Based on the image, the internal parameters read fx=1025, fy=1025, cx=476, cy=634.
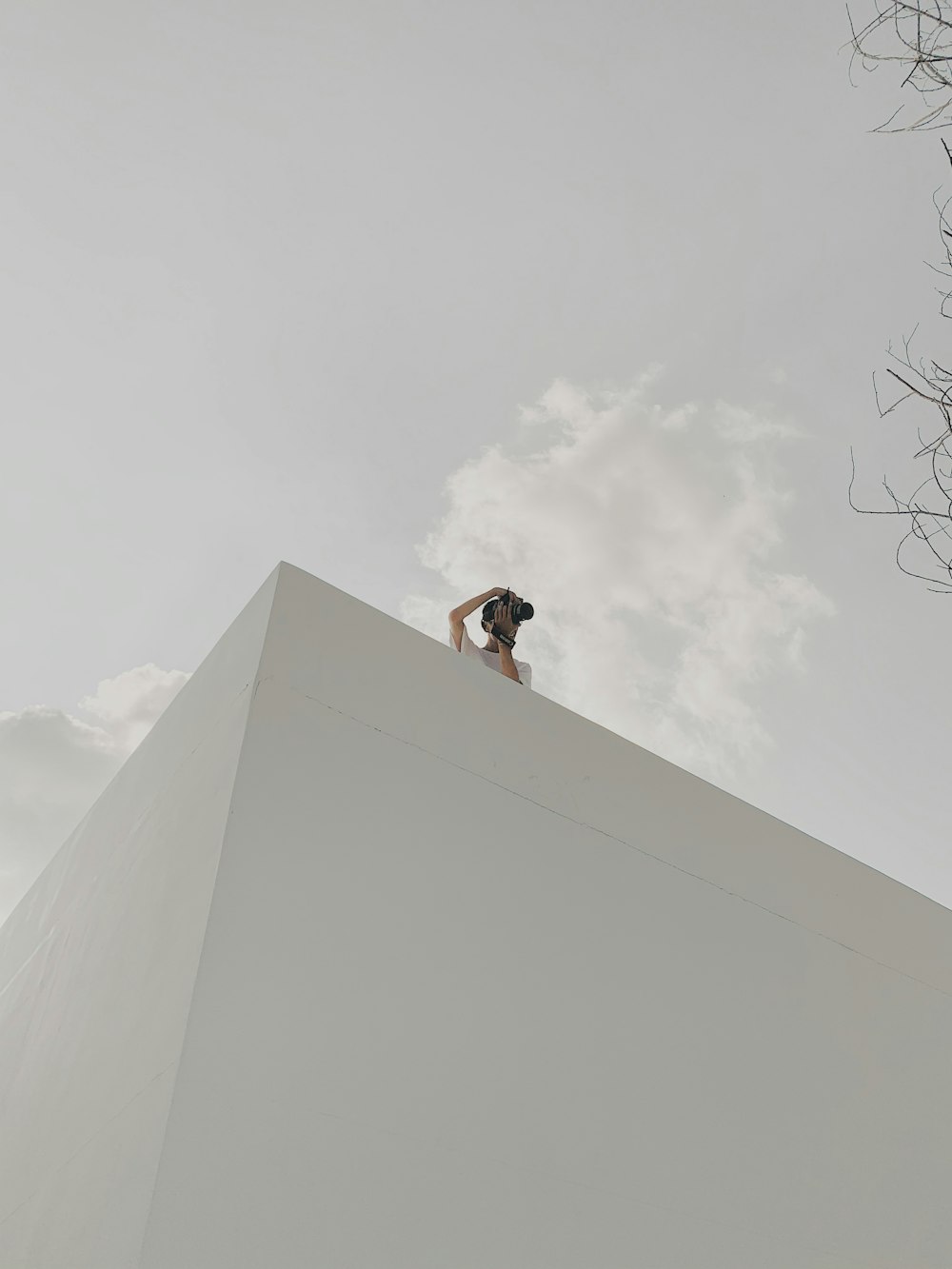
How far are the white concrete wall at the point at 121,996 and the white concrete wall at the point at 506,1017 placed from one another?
7 cm

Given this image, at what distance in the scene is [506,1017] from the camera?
66.8 inches

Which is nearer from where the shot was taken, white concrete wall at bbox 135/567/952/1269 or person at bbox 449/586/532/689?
white concrete wall at bbox 135/567/952/1269

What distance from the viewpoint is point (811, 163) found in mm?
3807

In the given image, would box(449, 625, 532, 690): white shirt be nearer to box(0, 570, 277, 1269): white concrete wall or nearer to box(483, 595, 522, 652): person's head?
box(483, 595, 522, 652): person's head

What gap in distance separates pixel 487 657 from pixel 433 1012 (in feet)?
4.42

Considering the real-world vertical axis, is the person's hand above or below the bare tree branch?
above

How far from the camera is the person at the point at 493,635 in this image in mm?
2768

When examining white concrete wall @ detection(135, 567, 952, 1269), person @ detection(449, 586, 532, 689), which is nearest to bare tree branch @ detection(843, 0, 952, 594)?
white concrete wall @ detection(135, 567, 952, 1269)

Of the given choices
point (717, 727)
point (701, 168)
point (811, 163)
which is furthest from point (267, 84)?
point (717, 727)

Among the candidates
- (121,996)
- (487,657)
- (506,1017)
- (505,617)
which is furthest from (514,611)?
(121,996)

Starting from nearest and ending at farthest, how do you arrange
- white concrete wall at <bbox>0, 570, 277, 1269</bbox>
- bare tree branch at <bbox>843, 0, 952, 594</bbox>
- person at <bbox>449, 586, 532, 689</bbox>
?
bare tree branch at <bbox>843, 0, 952, 594</bbox> → white concrete wall at <bbox>0, 570, 277, 1269</bbox> → person at <bbox>449, 586, 532, 689</bbox>

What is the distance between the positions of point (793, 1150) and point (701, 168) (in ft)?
11.3

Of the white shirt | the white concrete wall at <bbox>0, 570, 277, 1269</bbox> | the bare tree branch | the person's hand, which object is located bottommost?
the white concrete wall at <bbox>0, 570, 277, 1269</bbox>

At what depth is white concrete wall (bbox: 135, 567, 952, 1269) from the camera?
4.53 feet
